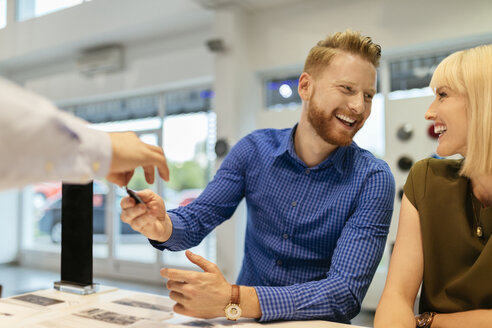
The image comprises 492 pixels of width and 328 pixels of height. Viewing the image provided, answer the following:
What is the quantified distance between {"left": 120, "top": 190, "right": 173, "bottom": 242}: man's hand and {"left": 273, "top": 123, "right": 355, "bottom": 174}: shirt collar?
0.57 metres

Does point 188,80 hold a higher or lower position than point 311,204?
higher

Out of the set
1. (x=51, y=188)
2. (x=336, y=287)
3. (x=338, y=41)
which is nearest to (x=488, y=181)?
(x=336, y=287)

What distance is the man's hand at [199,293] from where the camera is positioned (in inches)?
48.4

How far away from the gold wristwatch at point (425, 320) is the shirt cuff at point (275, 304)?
0.36m

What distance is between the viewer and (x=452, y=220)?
1.33 m

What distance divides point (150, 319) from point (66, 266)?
647mm

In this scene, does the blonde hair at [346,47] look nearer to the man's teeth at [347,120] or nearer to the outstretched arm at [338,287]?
the man's teeth at [347,120]

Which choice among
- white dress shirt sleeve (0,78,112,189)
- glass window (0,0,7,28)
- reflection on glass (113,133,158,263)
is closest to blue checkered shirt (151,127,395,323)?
white dress shirt sleeve (0,78,112,189)

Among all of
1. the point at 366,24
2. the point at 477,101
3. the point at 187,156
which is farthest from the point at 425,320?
the point at 187,156

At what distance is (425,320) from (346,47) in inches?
39.8

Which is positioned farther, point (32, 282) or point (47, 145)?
point (32, 282)

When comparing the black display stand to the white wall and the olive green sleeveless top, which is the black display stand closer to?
the olive green sleeveless top

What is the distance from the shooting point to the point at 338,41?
1.71 metres

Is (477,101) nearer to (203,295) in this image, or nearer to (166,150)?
(203,295)
